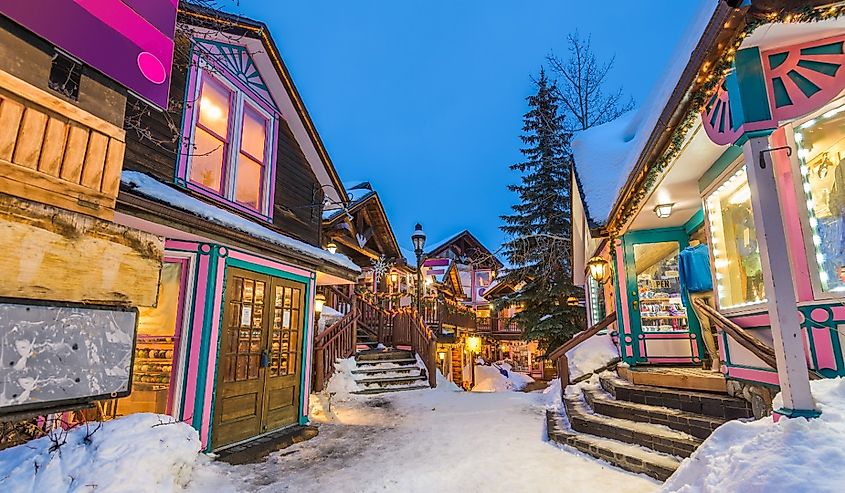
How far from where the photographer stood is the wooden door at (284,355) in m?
6.83

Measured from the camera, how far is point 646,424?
17.6ft

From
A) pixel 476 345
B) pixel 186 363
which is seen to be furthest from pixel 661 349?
pixel 476 345

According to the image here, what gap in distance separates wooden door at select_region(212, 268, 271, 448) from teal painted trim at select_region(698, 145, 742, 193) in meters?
6.59

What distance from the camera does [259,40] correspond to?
683 centimetres

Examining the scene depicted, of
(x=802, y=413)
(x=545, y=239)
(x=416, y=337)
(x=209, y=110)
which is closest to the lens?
(x=802, y=413)

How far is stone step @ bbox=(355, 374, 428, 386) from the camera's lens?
11.5 m

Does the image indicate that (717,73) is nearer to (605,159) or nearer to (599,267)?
(599,267)

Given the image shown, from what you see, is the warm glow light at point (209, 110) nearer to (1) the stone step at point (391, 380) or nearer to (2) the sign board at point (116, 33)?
(2) the sign board at point (116, 33)

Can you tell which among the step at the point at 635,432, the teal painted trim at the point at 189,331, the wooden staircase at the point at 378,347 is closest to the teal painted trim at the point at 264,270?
the teal painted trim at the point at 189,331

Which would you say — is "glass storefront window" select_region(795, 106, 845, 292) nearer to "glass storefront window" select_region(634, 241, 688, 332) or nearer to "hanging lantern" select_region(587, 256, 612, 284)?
"glass storefront window" select_region(634, 241, 688, 332)

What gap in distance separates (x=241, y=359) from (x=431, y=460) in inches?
123

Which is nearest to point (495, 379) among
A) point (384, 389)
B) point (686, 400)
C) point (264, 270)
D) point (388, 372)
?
point (388, 372)

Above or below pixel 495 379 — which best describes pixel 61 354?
above

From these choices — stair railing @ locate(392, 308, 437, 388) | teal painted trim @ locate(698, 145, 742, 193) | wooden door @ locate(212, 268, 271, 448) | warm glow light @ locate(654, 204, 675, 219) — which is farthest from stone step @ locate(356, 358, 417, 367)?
teal painted trim @ locate(698, 145, 742, 193)
